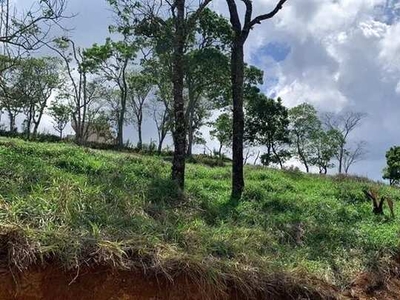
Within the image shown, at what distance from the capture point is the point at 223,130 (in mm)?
32125

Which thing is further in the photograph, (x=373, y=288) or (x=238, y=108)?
(x=238, y=108)

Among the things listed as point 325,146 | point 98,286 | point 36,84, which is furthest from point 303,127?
point 98,286

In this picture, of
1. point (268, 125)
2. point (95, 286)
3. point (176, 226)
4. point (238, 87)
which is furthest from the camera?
point (268, 125)

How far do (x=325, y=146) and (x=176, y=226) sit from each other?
29.5m

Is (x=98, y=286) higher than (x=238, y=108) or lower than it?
lower

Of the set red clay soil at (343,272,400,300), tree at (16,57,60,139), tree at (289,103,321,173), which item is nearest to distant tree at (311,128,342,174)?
tree at (289,103,321,173)

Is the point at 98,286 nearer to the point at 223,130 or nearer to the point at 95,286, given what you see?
the point at 95,286

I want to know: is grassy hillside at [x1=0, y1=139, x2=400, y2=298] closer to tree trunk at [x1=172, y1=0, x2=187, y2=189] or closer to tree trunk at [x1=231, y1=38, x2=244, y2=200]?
tree trunk at [x1=172, y1=0, x2=187, y2=189]

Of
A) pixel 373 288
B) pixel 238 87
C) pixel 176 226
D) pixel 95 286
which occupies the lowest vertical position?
pixel 373 288

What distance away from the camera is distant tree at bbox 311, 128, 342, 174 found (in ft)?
112

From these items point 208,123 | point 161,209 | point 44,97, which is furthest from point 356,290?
point 44,97

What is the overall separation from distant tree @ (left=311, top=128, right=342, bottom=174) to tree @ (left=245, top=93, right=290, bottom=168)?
3238 mm

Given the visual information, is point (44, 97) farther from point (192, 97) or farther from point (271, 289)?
point (271, 289)

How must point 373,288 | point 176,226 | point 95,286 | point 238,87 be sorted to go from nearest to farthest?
1. point 95,286
2. point 176,226
3. point 373,288
4. point 238,87
